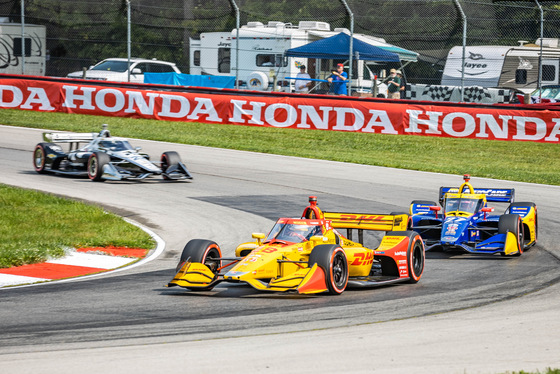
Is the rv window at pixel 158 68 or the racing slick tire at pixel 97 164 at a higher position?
the rv window at pixel 158 68

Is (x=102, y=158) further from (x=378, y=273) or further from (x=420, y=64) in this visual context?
(x=420, y=64)

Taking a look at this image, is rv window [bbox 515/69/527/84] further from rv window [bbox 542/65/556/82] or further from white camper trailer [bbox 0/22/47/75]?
white camper trailer [bbox 0/22/47/75]

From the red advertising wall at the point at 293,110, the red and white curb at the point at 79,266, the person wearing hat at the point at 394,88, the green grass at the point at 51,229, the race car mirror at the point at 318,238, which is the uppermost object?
the person wearing hat at the point at 394,88

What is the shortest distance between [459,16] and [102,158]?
1258cm

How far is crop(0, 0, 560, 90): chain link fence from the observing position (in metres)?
26.0

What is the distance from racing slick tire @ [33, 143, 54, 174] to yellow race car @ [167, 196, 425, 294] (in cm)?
1011

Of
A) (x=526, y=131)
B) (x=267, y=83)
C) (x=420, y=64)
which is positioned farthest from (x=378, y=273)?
(x=420, y=64)

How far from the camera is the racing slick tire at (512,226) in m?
12.1

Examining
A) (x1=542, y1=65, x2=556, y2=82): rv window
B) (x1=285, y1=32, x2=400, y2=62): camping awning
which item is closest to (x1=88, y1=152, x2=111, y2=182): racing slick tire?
(x1=285, y1=32, x2=400, y2=62): camping awning

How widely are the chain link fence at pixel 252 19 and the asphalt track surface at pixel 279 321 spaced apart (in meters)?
12.8

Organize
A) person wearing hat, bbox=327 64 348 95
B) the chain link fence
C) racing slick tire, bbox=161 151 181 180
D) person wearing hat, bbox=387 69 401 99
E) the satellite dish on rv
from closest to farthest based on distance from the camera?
racing slick tire, bbox=161 151 181 180
the chain link fence
person wearing hat, bbox=327 64 348 95
person wearing hat, bbox=387 69 401 99
the satellite dish on rv

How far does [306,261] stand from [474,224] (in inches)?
162

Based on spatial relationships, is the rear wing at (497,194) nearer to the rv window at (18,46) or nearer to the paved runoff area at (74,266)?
the paved runoff area at (74,266)

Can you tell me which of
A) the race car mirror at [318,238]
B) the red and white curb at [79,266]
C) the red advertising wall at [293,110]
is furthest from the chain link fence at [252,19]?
the race car mirror at [318,238]
